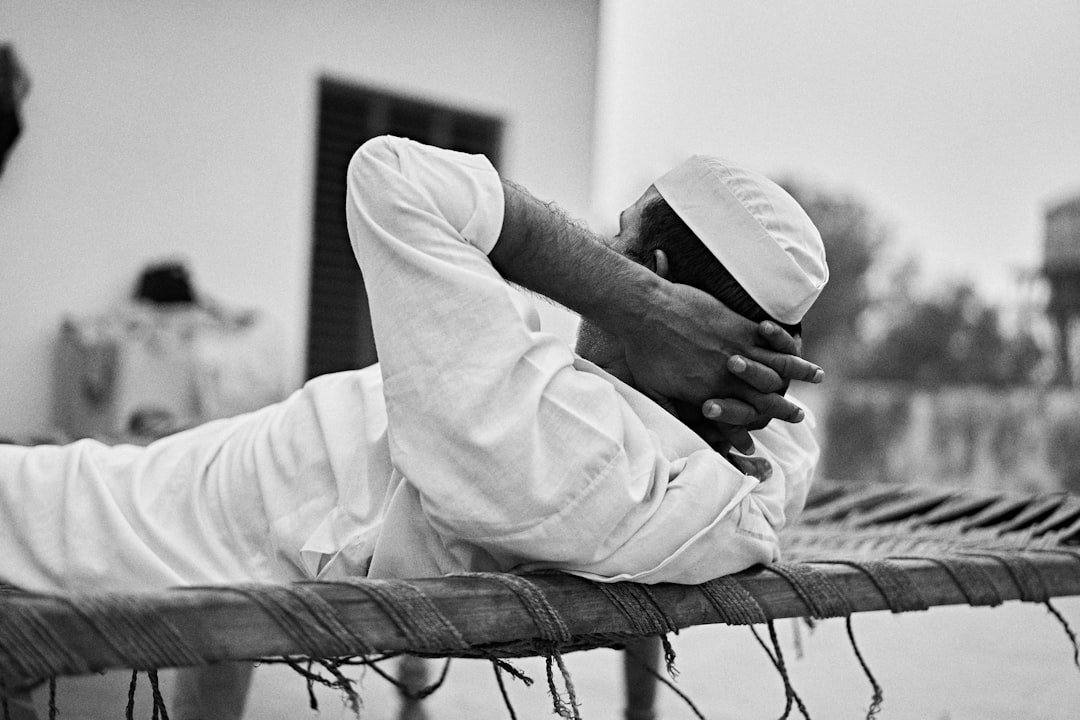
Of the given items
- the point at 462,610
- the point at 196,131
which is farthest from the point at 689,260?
the point at 196,131

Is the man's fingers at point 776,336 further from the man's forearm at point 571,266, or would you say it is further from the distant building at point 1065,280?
the distant building at point 1065,280

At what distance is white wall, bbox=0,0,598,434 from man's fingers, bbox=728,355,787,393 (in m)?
4.44

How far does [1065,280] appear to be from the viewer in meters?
15.3

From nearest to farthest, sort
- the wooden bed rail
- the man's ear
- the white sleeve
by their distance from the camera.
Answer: the wooden bed rail < the white sleeve < the man's ear

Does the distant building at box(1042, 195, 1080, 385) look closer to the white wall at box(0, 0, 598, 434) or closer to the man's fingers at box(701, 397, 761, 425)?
the white wall at box(0, 0, 598, 434)

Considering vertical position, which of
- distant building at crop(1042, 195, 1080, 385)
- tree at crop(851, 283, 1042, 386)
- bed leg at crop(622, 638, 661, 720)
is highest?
bed leg at crop(622, 638, 661, 720)

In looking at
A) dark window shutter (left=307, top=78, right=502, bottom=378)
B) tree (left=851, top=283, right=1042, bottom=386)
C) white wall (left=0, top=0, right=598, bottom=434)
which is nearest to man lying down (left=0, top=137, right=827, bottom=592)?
white wall (left=0, top=0, right=598, bottom=434)

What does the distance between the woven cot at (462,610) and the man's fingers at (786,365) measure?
29cm

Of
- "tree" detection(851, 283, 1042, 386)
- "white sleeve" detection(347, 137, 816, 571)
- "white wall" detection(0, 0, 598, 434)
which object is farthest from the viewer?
"tree" detection(851, 283, 1042, 386)

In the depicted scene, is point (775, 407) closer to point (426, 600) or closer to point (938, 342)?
point (426, 600)

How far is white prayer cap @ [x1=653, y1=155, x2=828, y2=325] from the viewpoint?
1.43m

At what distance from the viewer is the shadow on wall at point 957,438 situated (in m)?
9.66

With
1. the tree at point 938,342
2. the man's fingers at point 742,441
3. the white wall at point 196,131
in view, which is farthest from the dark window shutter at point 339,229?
the tree at point 938,342

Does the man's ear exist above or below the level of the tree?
above
